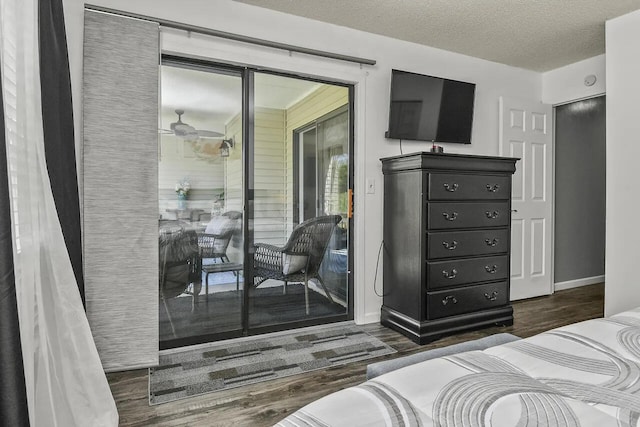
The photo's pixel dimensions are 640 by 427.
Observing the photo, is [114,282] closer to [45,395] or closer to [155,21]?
[45,395]

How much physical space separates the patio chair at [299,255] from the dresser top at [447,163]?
666 millimetres

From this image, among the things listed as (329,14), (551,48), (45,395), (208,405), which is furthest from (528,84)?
(45,395)

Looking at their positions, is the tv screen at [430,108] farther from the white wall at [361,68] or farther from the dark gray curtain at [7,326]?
the dark gray curtain at [7,326]

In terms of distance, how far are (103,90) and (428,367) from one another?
243 centimetres

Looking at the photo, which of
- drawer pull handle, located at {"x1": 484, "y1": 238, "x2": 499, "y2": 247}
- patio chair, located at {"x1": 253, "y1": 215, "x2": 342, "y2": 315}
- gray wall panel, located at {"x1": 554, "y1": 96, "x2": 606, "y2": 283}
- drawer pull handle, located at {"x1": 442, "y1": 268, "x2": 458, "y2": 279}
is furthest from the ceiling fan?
gray wall panel, located at {"x1": 554, "y1": 96, "x2": 606, "y2": 283}

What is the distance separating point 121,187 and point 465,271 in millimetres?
2543

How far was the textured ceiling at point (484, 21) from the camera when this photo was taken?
9.34 feet

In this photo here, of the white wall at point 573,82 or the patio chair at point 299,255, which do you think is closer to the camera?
the patio chair at point 299,255

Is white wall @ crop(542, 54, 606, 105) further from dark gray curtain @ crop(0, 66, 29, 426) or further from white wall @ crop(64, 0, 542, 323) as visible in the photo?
dark gray curtain @ crop(0, 66, 29, 426)

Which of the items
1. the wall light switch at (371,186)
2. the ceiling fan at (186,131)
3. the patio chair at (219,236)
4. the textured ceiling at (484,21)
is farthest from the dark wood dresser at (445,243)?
the ceiling fan at (186,131)

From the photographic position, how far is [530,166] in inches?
163

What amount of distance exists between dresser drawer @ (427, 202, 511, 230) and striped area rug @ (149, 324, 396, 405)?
3.34 ft

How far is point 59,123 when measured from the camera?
1944mm

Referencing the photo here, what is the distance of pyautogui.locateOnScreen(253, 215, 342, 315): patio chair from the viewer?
3.10 metres
